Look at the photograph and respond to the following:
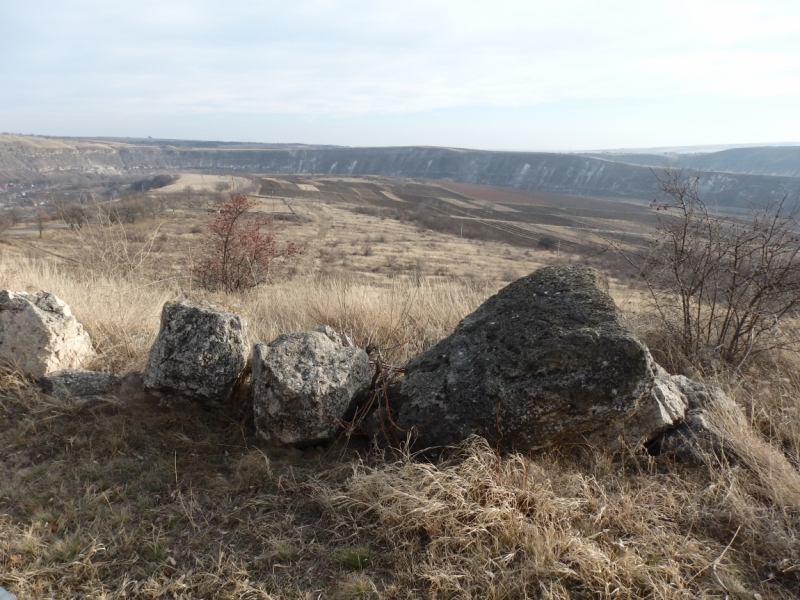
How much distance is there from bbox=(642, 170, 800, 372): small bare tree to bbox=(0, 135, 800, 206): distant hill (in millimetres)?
65569

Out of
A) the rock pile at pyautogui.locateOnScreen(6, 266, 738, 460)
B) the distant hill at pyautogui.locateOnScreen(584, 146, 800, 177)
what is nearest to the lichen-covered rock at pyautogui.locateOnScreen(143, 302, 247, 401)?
the rock pile at pyautogui.locateOnScreen(6, 266, 738, 460)

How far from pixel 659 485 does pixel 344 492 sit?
1662mm

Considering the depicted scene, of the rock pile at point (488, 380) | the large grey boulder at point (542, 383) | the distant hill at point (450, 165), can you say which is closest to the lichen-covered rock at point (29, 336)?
the rock pile at point (488, 380)

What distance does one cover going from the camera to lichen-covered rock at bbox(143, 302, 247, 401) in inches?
119

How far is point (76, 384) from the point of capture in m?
3.36

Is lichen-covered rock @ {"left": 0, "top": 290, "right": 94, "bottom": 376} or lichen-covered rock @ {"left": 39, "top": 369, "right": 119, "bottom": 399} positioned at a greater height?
lichen-covered rock @ {"left": 0, "top": 290, "right": 94, "bottom": 376}

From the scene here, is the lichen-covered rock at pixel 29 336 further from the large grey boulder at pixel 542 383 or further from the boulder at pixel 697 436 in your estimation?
the boulder at pixel 697 436

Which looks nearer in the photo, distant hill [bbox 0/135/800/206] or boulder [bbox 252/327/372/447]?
boulder [bbox 252/327/372/447]

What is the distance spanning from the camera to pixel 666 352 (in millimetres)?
4898

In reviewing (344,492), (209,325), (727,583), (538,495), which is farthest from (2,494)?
(727,583)

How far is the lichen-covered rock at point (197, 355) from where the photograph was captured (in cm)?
303

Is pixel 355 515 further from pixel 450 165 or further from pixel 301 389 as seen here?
pixel 450 165

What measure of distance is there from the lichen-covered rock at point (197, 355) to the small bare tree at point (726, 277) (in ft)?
13.2

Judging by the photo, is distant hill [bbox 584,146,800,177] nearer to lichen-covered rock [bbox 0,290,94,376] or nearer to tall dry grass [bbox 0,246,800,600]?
tall dry grass [bbox 0,246,800,600]
